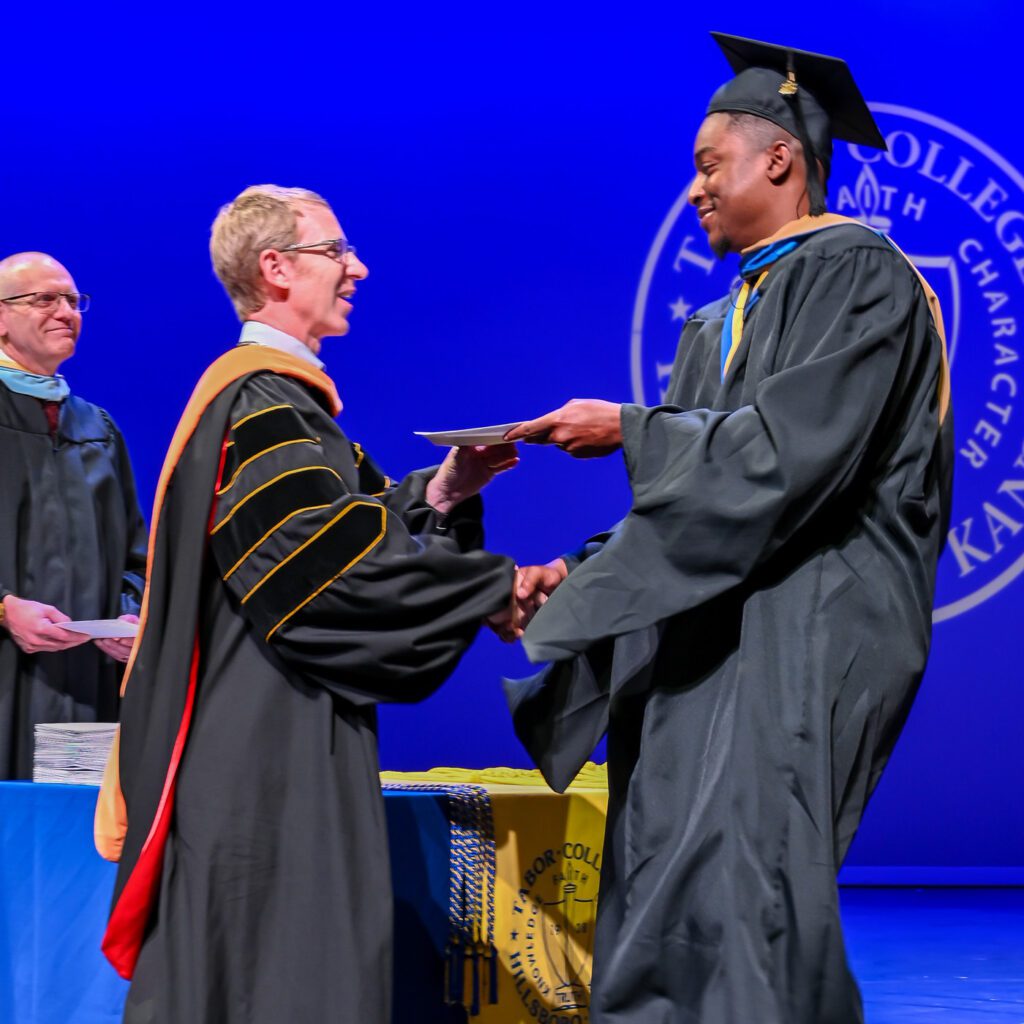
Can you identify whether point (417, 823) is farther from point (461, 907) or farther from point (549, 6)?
point (549, 6)

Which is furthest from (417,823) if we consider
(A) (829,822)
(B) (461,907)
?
(A) (829,822)

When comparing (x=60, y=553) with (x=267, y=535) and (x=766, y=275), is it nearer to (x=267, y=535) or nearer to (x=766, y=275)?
(x=267, y=535)

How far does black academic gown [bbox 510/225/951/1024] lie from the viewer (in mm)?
2213

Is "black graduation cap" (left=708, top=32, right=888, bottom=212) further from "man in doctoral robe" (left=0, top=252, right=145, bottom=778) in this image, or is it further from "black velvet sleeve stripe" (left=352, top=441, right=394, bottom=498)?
"man in doctoral robe" (left=0, top=252, right=145, bottom=778)

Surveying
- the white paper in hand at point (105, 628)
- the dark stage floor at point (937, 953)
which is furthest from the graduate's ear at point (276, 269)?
the dark stage floor at point (937, 953)

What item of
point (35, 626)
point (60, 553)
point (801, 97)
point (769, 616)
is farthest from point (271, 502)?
point (60, 553)

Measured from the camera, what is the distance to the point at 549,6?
584 centimetres

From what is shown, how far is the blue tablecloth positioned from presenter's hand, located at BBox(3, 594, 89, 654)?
88cm

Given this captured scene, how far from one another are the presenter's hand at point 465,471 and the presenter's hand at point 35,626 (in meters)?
1.30

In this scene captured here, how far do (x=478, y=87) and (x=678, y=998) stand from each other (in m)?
4.39

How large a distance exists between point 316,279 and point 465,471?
1.84 feet

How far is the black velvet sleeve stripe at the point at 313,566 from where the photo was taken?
2416mm

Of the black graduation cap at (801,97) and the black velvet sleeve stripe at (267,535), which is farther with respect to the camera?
the black graduation cap at (801,97)

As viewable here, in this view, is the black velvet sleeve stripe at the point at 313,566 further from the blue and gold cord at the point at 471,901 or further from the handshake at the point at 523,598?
the blue and gold cord at the point at 471,901
